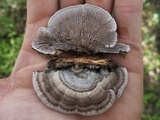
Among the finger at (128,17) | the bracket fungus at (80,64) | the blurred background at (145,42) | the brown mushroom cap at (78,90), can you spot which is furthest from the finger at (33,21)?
the blurred background at (145,42)

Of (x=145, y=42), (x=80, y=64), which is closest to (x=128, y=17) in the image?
(x=80, y=64)

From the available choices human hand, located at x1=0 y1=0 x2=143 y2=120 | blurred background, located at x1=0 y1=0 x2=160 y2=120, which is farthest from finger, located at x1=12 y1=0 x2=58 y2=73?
blurred background, located at x1=0 y1=0 x2=160 y2=120

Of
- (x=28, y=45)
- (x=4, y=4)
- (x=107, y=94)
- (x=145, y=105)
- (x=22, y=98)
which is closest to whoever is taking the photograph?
(x=107, y=94)

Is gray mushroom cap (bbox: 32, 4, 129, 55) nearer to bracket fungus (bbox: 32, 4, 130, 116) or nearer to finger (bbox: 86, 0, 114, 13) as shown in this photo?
bracket fungus (bbox: 32, 4, 130, 116)

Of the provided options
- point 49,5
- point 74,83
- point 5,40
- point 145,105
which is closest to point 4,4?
point 5,40

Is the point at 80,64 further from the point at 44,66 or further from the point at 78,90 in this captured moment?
the point at 44,66

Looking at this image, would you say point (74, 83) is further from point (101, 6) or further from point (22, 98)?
point (101, 6)

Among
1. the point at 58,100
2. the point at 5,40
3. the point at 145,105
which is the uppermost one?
the point at 58,100
